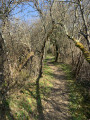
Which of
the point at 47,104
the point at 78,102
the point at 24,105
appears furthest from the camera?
the point at 78,102

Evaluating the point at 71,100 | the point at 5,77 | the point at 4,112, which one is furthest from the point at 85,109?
the point at 5,77

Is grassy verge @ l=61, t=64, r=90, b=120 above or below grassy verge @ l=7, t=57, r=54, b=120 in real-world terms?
below

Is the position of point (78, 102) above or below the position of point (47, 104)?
below

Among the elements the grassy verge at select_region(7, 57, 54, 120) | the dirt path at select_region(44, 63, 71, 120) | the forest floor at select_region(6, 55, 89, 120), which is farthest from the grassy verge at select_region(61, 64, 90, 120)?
the grassy verge at select_region(7, 57, 54, 120)

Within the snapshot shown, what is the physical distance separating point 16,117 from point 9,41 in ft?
14.8

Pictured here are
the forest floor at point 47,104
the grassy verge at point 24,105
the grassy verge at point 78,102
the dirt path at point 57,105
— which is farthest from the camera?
the grassy verge at point 78,102

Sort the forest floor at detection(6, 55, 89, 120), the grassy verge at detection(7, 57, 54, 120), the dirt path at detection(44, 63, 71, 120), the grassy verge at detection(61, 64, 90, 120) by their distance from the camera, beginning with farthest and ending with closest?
the grassy verge at detection(61, 64, 90, 120) < the dirt path at detection(44, 63, 71, 120) < the forest floor at detection(6, 55, 89, 120) < the grassy verge at detection(7, 57, 54, 120)

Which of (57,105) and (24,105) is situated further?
(57,105)

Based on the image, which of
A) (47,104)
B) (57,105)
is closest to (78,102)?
(57,105)

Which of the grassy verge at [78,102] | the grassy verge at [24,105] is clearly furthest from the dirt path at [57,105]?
the grassy verge at [24,105]

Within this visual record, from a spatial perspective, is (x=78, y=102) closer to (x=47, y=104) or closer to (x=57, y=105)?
(x=57, y=105)

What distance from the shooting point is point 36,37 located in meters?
10.5

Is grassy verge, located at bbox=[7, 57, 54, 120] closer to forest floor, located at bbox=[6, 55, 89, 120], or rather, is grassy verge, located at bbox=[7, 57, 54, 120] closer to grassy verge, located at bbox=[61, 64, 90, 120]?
forest floor, located at bbox=[6, 55, 89, 120]

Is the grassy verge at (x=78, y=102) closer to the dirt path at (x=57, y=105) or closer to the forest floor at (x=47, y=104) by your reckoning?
the forest floor at (x=47, y=104)
